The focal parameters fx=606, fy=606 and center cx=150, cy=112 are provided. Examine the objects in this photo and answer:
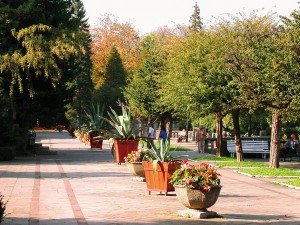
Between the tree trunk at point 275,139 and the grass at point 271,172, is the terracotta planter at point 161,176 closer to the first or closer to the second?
the grass at point 271,172

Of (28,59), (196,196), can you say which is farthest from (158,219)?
(28,59)

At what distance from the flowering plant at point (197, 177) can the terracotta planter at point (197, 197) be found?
3.2 inches

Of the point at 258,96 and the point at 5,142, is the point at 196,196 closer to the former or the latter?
the point at 258,96

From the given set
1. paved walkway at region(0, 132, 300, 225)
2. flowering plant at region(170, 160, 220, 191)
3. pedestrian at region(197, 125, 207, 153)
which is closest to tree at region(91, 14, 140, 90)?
pedestrian at region(197, 125, 207, 153)

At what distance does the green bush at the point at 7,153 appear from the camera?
26144 mm

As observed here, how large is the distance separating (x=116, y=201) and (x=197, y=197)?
2.82 meters

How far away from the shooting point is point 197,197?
1059cm

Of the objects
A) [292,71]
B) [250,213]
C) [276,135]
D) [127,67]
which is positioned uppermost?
[127,67]

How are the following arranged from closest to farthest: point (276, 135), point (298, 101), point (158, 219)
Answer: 1. point (158, 219)
2. point (298, 101)
3. point (276, 135)

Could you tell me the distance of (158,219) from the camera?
34.2 ft

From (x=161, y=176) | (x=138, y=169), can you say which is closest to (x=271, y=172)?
(x=138, y=169)

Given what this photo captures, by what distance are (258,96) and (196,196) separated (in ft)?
35.2

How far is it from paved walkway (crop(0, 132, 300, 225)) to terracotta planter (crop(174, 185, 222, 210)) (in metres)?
0.36

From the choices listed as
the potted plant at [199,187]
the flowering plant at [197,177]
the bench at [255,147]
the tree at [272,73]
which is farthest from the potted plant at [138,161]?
the bench at [255,147]
